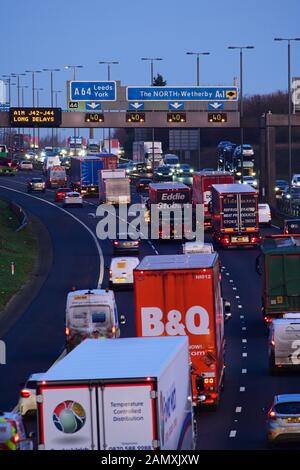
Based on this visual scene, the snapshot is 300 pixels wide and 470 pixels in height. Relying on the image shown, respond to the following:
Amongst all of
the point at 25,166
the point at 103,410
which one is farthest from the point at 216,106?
the point at 103,410

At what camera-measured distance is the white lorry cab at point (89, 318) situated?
135 feet

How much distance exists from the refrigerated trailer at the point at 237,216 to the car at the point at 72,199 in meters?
31.8

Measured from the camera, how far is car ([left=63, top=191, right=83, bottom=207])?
105 m

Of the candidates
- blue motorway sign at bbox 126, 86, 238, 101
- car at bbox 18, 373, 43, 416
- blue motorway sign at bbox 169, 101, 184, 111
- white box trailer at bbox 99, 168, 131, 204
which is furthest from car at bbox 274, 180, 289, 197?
car at bbox 18, 373, 43, 416

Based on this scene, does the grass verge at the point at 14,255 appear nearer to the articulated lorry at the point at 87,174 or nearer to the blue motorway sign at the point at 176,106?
the articulated lorry at the point at 87,174

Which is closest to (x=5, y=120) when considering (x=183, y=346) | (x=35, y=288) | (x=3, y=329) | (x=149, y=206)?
(x=149, y=206)

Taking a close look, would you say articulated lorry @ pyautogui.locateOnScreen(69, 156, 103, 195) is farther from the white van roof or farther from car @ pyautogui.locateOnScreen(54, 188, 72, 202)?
the white van roof

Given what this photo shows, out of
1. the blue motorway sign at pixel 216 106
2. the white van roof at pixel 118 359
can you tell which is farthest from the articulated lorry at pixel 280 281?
the blue motorway sign at pixel 216 106

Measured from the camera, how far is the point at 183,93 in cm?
10250

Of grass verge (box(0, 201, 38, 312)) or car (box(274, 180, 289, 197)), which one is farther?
car (box(274, 180, 289, 197))

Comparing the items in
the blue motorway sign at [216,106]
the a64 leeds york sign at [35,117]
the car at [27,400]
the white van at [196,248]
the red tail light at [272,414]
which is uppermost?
the blue motorway sign at [216,106]

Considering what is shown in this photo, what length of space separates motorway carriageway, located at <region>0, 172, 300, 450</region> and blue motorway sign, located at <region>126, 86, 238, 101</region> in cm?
1529

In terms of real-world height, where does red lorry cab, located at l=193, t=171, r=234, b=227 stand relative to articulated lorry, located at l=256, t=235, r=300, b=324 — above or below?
above

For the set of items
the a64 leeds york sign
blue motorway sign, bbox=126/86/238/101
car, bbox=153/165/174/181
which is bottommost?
car, bbox=153/165/174/181
